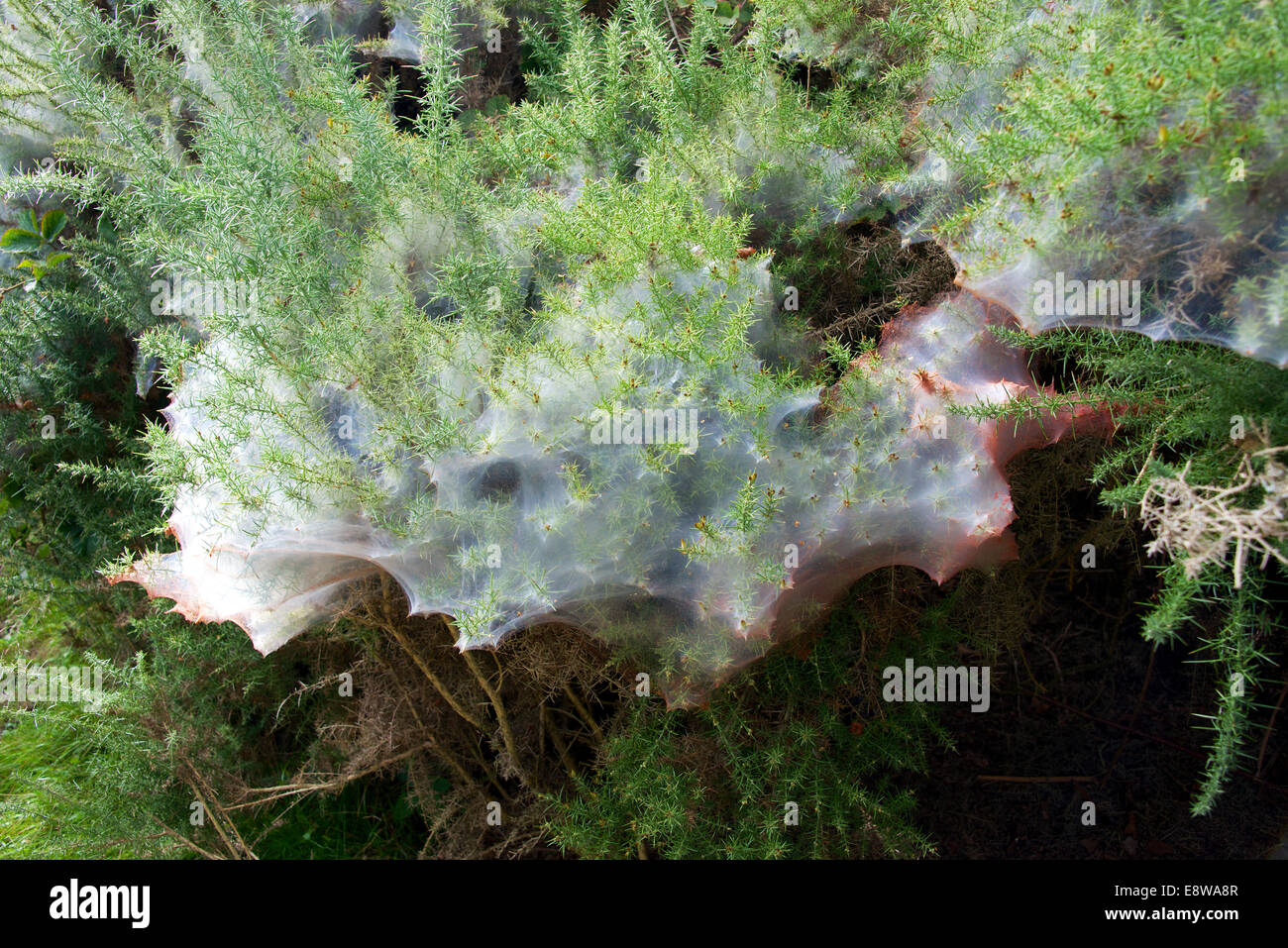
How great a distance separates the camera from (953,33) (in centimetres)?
222

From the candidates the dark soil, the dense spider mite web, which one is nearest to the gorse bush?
the dense spider mite web

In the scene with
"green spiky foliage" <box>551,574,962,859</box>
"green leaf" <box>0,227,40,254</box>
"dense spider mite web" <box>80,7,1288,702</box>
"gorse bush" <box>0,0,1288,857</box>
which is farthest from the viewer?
"green leaf" <box>0,227,40,254</box>

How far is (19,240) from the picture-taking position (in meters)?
2.80

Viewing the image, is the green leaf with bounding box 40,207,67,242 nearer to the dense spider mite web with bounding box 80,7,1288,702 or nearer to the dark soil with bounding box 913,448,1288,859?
the dense spider mite web with bounding box 80,7,1288,702

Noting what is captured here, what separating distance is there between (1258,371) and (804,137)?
4.36 ft

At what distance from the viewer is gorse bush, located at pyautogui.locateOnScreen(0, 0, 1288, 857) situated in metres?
1.69

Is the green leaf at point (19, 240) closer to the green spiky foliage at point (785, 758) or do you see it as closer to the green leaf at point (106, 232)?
the green leaf at point (106, 232)

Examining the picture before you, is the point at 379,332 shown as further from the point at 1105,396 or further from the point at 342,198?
the point at 1105,396

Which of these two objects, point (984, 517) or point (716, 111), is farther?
point (716, 111)

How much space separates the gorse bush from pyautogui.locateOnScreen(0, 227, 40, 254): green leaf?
0.01 m

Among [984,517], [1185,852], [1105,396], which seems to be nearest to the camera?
[1105,396]

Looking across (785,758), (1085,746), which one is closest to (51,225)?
(785,758)

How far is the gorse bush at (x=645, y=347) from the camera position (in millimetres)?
1688

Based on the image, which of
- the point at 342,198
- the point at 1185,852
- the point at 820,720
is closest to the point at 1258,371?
the point at 820,720
